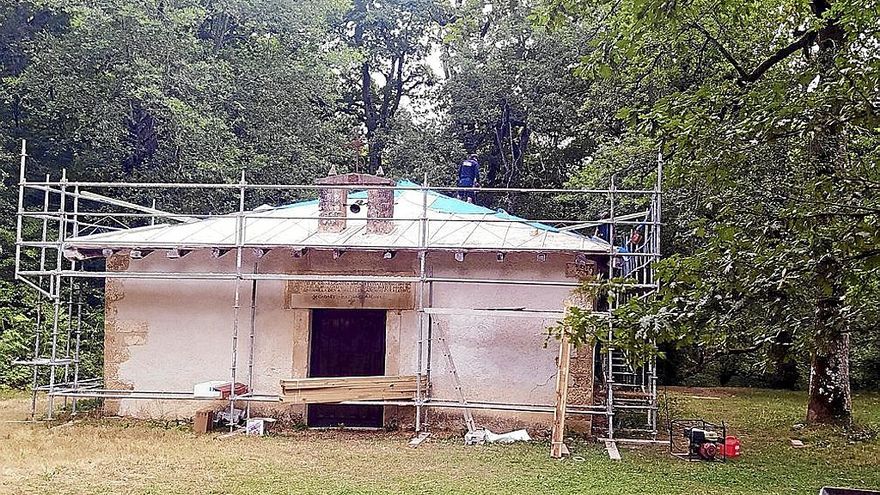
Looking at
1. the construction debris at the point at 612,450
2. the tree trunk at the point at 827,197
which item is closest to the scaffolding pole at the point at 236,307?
the construction debris at the point at 612,450

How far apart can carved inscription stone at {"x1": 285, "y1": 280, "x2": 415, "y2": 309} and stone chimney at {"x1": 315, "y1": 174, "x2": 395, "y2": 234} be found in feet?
3.15

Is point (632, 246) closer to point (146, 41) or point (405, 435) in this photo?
point (405, 435)

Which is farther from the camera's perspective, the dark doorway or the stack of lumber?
the dark doorway

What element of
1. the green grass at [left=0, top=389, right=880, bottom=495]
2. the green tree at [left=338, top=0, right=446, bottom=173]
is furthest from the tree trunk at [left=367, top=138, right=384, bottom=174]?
the green grass at [left=0, top=389, right=880, bottom=495]

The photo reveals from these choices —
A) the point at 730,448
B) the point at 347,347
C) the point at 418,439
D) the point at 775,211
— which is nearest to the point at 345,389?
the point at 418,439

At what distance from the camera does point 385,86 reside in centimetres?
2661

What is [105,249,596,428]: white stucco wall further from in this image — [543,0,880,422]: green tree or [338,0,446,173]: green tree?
[338,0,446,173]: green tree

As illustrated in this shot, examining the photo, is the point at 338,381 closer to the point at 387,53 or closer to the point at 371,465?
the point at 371,465

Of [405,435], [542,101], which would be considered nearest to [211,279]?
[405,435]

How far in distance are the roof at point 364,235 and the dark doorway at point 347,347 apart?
1110mm

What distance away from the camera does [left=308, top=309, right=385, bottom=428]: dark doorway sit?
1172cm

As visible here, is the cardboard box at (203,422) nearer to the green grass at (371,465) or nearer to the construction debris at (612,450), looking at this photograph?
the green grass at (371,465)

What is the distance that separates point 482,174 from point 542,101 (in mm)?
2935

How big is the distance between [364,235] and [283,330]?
1658 millimetres
